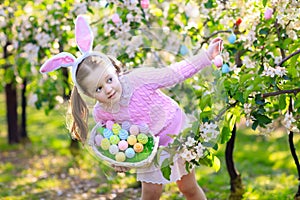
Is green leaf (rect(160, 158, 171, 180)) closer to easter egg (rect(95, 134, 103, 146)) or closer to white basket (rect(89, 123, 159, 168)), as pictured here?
white basket (rect(89, 123, 159, 168))

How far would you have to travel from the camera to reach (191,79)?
12.5 ft

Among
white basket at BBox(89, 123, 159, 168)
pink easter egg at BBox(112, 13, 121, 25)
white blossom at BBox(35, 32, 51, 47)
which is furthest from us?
white blossom at BBox(35, 32, 51, 47)

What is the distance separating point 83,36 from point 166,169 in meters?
0.87

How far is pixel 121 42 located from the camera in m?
4.13

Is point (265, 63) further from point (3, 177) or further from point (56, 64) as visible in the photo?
point (3, 177)

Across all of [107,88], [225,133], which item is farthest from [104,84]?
[225,133]

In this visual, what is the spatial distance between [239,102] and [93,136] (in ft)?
2.80

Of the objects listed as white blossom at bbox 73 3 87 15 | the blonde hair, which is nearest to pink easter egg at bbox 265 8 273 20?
the blonde hair

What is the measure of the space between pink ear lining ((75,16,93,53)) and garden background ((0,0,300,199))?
18.4 inches

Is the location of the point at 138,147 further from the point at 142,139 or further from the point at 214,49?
the point at 214,49

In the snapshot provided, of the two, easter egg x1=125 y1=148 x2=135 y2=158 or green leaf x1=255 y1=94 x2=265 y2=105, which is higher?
green leaf x1=255 y1=94 x2=265 y2=105

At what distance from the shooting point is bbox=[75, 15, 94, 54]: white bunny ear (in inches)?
129

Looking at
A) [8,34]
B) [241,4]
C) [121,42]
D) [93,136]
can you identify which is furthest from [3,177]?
[241,4]

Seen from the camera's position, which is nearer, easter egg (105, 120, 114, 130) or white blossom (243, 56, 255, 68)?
easter egg (105, 120, 114, 130)
